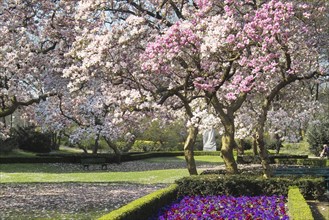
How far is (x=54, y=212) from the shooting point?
14.2 m

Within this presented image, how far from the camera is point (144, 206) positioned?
11422mm

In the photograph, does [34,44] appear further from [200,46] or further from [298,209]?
[298,209]

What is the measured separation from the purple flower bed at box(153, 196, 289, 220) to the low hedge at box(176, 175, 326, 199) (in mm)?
401

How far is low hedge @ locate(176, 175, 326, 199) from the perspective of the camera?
15.3m

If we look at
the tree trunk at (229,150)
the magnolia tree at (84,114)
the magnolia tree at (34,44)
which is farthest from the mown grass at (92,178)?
the tree trunk at (229,150)

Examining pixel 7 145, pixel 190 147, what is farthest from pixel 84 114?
pixel 7 145

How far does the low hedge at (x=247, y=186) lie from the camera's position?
15.3m

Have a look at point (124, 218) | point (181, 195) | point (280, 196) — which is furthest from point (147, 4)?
point (124, 218)

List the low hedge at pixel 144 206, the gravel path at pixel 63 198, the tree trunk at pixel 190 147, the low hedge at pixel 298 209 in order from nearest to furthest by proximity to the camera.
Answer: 1. the low hedge at pixel 144 206
2. the low hedge at pixel 298 209
3. the gravel path at pixel 63 198
4. the tree trunk at pixel 190 147

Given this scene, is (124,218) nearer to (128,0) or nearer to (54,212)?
(54,212)

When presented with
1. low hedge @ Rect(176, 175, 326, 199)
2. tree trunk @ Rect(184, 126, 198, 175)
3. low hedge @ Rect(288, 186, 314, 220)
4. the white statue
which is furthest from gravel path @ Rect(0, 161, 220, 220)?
the white statue

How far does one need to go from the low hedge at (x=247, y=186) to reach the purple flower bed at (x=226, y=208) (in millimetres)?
401

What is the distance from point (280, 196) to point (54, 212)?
7351mm

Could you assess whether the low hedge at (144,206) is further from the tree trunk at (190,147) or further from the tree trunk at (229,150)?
the tree trunk at (190,147)
